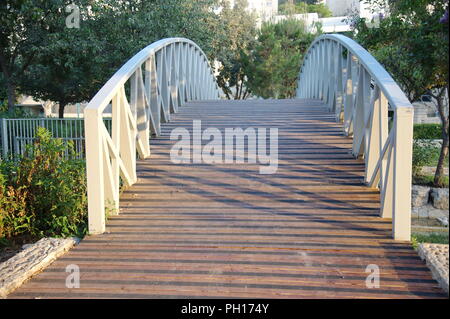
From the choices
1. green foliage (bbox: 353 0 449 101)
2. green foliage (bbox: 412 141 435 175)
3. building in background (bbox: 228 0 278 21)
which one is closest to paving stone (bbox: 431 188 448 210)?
green foliage (bbox: 412 141 435 175)

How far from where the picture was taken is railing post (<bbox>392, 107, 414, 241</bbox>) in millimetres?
4777

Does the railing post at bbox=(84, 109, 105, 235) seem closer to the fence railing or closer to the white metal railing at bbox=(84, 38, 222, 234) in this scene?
the white metal railing at bbox=(84, 38, 222, 234)

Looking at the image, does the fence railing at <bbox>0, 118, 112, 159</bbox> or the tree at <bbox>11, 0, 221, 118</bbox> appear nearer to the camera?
the fence railing at <bbox>0, 118, 112, 159</bbox>

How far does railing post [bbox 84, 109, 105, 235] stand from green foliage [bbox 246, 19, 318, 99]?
21887 millimetres

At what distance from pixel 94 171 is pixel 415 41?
203 inches

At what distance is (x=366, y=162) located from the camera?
6.15m

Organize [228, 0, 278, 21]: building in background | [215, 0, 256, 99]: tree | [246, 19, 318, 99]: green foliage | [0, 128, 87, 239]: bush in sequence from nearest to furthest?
1. [0, 128, 87, 239]: bush
2. [246, 19, 318, 99]: green foliage
3. [215, 0, 256, 99]: tree
4. [228, 0, 278, 21]: building in background

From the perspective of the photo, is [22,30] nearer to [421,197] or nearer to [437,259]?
[421,197]

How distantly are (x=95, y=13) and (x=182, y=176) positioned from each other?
426 inches

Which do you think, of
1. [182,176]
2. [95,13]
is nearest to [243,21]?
[95,13]

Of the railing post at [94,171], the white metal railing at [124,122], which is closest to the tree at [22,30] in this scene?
the white metal railing at [124,122]

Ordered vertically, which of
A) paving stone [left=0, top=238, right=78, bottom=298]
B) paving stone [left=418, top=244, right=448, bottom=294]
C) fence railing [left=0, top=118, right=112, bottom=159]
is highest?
fence railing [left=0, top=118, right=112, bottom=159]
